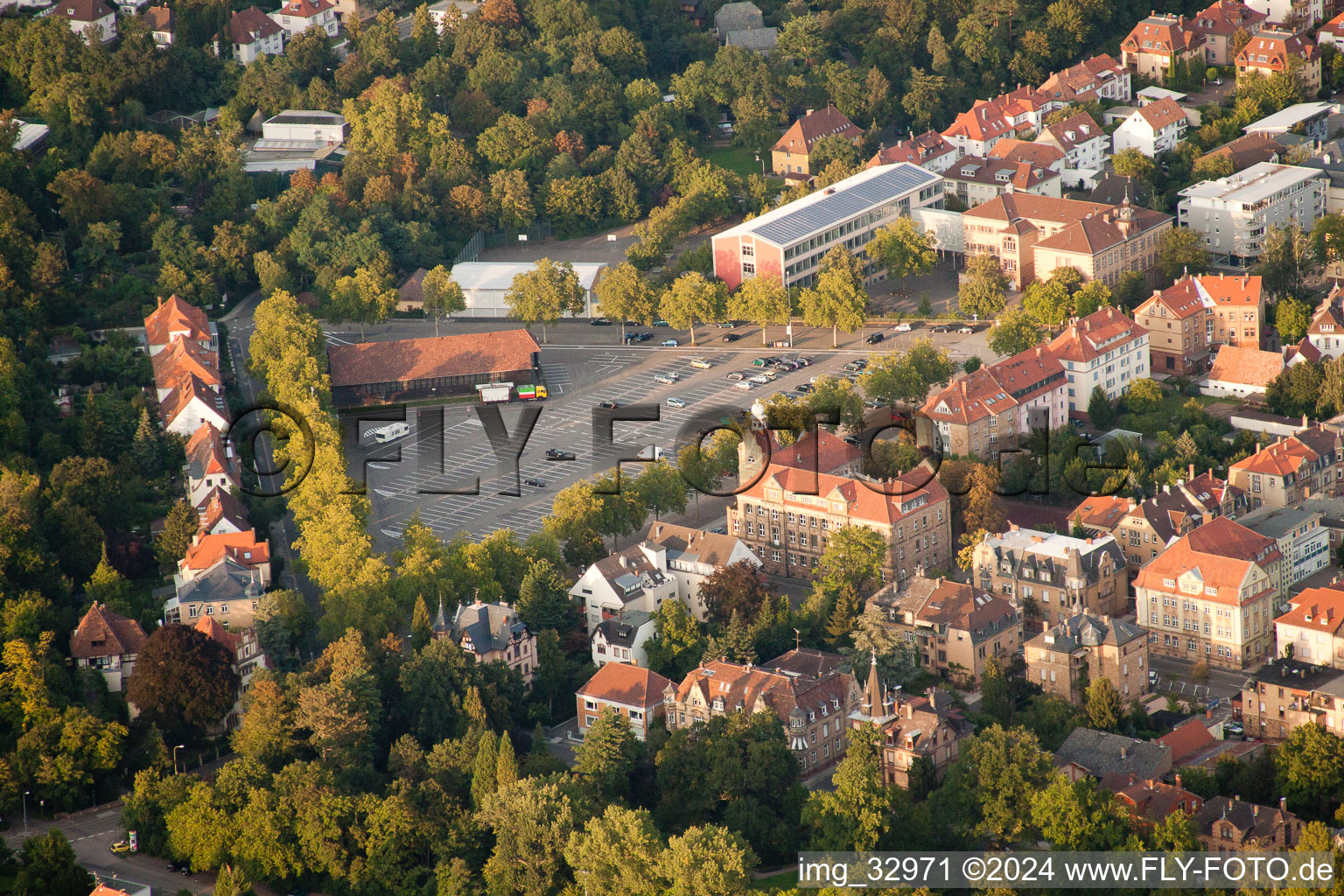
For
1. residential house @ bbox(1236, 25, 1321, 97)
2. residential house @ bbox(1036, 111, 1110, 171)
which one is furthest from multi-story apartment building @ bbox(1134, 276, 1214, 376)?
residential house @ bbox(1236, 25, 1321, 97)

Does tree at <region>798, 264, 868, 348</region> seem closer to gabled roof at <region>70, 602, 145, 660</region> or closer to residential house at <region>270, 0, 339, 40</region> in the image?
gabled roof at <region>70, 602, 145, 660</region>

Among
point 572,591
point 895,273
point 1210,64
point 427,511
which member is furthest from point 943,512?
point 1210,64

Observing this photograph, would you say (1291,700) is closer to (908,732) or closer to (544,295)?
(908,732)

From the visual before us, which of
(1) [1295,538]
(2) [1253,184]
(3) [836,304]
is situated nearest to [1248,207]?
(2) [1253,184]

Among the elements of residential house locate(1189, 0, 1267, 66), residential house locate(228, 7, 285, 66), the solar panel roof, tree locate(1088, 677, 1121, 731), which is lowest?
tree locate(1088, 677, 1121, 731)

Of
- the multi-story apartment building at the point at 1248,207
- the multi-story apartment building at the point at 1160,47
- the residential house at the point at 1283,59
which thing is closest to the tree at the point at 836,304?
the multi-story apartment building at the point at 1248,207

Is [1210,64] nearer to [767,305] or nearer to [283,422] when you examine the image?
[767,305]
